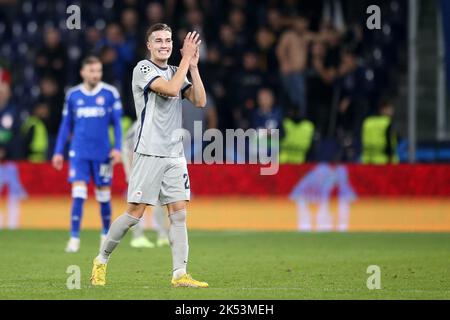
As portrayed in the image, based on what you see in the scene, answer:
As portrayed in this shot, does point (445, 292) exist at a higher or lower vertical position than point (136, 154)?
lower

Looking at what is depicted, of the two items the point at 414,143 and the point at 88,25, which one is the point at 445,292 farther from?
the point at 88,25

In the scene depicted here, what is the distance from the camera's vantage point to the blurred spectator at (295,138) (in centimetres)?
1970

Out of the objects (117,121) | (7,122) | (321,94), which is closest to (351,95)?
(321,94)

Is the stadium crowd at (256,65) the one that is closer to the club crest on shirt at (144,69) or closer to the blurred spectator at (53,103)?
the blurred spectator at (53,103)

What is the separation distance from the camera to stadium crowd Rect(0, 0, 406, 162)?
20.3 m

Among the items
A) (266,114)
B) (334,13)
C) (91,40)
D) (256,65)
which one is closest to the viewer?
(266,114)

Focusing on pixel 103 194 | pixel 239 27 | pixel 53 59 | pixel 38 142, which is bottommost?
pixel 103 194

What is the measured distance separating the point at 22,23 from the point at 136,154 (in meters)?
14.1

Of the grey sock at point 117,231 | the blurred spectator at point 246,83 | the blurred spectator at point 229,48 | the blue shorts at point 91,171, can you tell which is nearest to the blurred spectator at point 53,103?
the blurred spectator at point 229,48

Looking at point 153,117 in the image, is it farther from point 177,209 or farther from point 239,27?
point 239,27

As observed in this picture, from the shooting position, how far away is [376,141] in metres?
19.7

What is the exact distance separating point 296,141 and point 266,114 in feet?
2.20

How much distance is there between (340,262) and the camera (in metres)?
13.3
